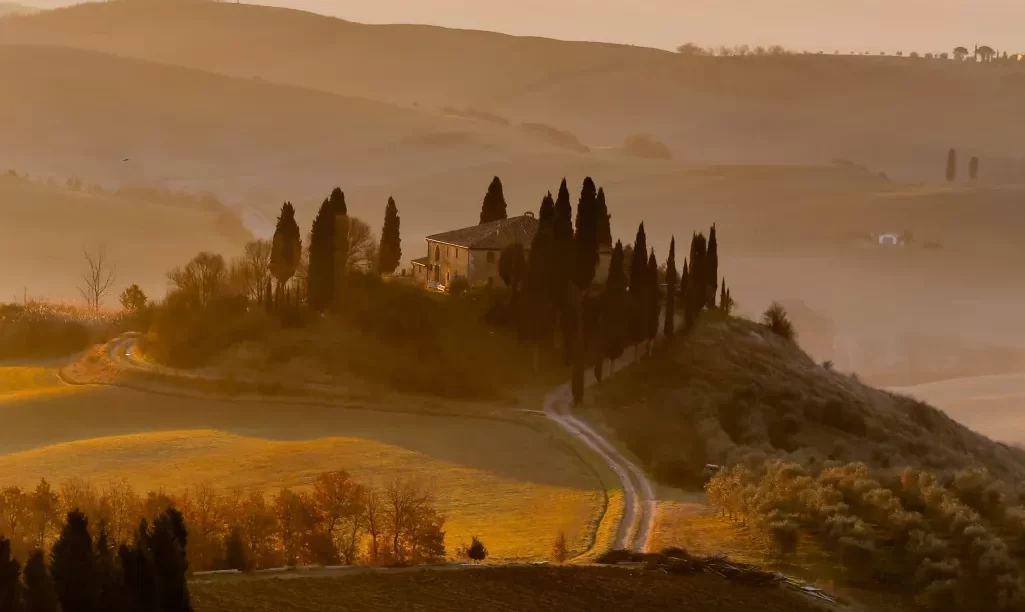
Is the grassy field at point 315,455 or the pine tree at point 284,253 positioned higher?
the pine tree at point 284,253

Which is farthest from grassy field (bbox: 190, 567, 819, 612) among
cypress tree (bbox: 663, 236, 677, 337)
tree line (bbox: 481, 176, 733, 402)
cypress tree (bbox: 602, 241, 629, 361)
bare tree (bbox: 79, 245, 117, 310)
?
bare tree (bbox: 79, 245, 117, 310)

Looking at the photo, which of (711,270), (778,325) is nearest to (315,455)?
(711,270)

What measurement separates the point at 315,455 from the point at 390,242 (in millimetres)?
22186

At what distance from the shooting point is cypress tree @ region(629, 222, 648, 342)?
51.2m

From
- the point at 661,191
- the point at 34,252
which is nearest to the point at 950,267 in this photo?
the point at 661,191

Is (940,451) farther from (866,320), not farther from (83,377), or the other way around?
(866,320)

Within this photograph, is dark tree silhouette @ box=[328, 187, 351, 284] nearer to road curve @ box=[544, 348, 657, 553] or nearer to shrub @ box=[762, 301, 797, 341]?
road curve @ box=[544, 348, 657, 553]

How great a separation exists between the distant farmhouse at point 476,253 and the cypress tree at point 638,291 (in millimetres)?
4314

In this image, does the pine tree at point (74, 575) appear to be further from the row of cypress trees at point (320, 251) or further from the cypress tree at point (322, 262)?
the cypress tree at point (322, 262)

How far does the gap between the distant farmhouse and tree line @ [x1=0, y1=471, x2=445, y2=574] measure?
25.4 meters

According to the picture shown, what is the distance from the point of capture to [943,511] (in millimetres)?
30422

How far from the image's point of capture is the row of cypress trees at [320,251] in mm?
52094

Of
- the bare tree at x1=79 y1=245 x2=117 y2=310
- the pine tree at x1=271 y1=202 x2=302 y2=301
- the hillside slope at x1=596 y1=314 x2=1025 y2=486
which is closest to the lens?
the hillside slope at x1=596 y1=314 x2=1025 y2=486

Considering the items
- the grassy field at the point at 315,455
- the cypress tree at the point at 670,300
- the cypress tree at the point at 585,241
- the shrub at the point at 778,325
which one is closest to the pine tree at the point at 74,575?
the grassy field at the point at 315,455
